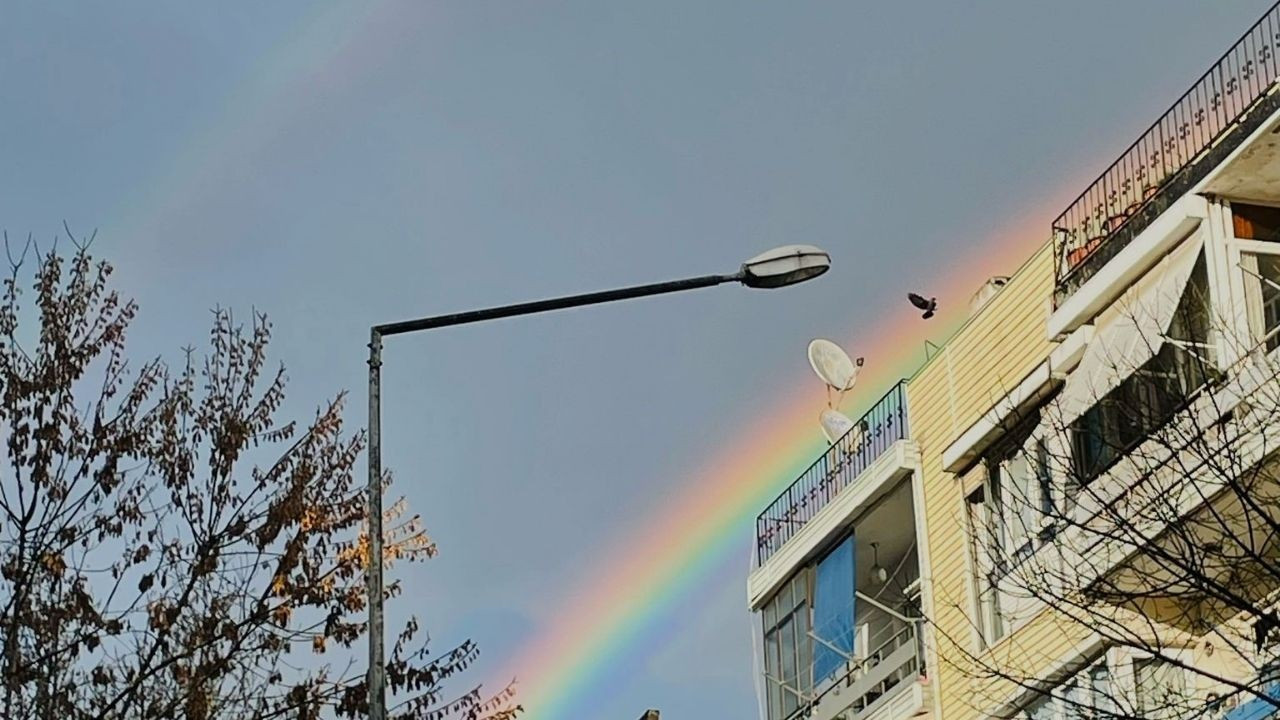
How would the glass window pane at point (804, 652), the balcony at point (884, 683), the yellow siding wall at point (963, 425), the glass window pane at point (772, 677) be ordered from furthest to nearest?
1. the glass window pane at point (772, 677)
2. the glass window pane at point (804, 652)
3. the balcony at point (884, 683)
4. the yellow siding wall at point (963, 425)

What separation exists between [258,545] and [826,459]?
15813mm

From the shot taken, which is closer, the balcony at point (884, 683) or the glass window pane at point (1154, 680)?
the glass window pane at point (1154, 680)

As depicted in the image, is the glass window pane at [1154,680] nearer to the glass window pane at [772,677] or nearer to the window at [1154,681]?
the window at [1154,681]

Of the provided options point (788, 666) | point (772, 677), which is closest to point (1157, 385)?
point (788, 666)

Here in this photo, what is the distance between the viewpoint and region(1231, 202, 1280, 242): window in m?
25.5

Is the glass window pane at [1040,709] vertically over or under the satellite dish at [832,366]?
under

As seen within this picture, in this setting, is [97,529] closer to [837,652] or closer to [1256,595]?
[1256,595]

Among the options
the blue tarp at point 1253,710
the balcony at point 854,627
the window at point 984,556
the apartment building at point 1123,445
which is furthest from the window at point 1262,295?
the balcony at point 854,627

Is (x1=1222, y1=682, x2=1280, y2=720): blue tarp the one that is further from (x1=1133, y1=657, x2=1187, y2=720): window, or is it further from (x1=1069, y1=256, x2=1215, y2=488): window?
(x1=1069, y1=256, x2=1215, y2=488): window

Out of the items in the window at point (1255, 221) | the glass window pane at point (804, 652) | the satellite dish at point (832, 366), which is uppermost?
the satellite dish at point (832, 366)

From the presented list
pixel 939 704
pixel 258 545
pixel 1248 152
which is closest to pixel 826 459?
pixel 939 704

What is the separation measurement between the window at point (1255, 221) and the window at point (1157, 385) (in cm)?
64

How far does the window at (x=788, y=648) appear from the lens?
34469mm

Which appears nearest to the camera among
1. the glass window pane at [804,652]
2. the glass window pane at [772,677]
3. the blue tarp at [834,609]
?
the blue tarp at [834,609]
